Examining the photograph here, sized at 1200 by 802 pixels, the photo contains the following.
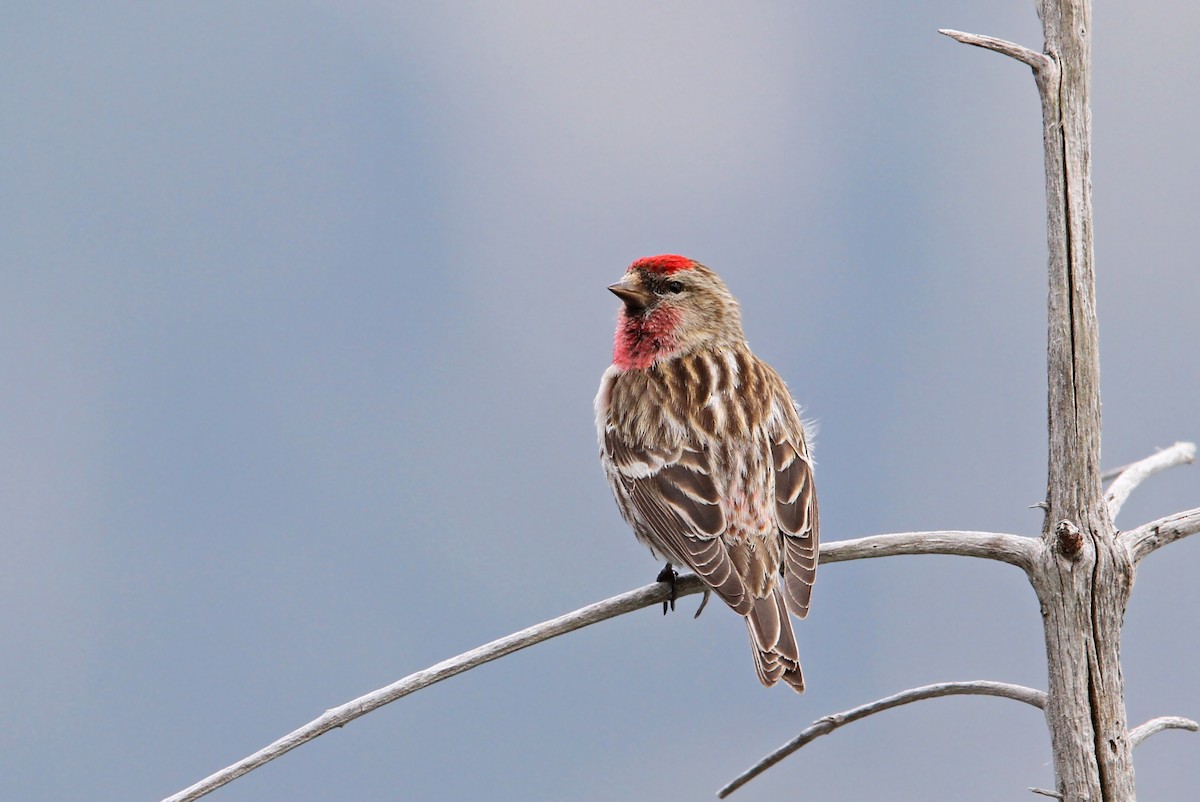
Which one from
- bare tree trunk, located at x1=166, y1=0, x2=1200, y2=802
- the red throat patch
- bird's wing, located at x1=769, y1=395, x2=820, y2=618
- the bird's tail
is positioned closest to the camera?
bare tree trunk, located at x1=166, y1=0, x2=1200, y2=802

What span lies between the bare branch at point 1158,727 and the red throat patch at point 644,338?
3.02m

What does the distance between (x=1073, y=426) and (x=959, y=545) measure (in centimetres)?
59

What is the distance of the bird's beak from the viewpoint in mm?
6422

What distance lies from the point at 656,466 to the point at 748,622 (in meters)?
1.02

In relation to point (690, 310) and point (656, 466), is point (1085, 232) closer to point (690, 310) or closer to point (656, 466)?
point (656, 466)

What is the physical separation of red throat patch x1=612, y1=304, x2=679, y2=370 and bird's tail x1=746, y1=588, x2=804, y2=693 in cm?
175

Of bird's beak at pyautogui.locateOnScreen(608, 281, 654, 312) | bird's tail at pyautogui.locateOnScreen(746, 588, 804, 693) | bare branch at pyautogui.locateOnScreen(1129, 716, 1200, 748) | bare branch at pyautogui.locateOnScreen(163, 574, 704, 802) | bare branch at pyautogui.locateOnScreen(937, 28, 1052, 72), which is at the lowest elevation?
bare branch at pyautogui.locateOnScreen(1129, 716, 1200, 748)

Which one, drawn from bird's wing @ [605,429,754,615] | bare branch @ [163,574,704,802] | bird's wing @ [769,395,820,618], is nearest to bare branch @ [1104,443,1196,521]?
bird's wing @ [769,395,820,618]

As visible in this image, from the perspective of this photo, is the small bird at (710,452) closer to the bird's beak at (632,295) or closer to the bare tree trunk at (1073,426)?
the bird's beak at (632,295)

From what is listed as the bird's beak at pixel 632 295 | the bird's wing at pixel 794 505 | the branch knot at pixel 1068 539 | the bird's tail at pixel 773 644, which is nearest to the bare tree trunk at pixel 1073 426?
the branch knot at pixel 1068 539

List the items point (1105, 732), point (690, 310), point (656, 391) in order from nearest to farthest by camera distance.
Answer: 1. point (1105, 732)
2. point (656, 391)
3. point (690, 310)

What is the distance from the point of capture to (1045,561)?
3.99m

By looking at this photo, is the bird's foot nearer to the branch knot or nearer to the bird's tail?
the bird's tail

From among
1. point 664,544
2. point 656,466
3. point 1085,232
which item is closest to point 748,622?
point 664,544
